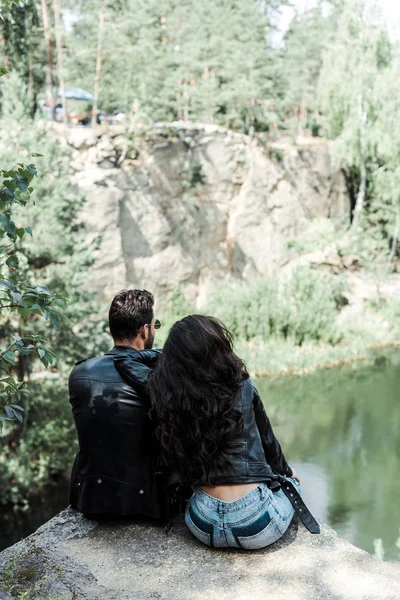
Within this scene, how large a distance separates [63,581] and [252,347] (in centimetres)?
1337

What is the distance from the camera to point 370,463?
10.7 meters

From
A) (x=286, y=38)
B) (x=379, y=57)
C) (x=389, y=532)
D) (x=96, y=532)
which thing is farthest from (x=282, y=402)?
(x=286, y=38)

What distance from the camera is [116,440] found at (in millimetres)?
2514

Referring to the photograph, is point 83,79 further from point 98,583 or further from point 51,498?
point 98,583

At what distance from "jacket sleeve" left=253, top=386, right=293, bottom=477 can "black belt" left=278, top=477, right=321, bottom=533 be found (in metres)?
0.07

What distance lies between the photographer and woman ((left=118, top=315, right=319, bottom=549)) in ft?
7.40

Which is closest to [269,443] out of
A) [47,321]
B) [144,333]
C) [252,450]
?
[252,450]

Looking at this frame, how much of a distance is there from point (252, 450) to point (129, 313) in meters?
0.73

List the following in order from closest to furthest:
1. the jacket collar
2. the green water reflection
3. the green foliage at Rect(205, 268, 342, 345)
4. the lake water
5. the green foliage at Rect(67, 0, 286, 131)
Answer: the jacket collar, the lake water, the green water reflection, the green foliage at Rect(205, 268, 342, 345), the green foliage at Rect(67, 0, 286, 131)

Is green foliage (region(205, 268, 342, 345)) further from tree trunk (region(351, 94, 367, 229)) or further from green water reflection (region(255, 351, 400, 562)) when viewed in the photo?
tree trunk (region(351, 94, 367, 229))

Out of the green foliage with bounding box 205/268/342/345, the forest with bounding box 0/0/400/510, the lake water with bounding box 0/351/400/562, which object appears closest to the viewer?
the lake water with bounding box 0/351/400/562

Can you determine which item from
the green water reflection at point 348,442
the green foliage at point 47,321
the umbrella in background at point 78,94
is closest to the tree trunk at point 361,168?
the green water reflection at point 348,442

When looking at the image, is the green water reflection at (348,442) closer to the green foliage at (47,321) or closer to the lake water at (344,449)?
the lake water at (344,449)

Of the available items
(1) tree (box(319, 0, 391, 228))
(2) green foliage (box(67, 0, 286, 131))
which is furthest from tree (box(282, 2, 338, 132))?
(2) green foliage (box(67, 0, 286, 131))
